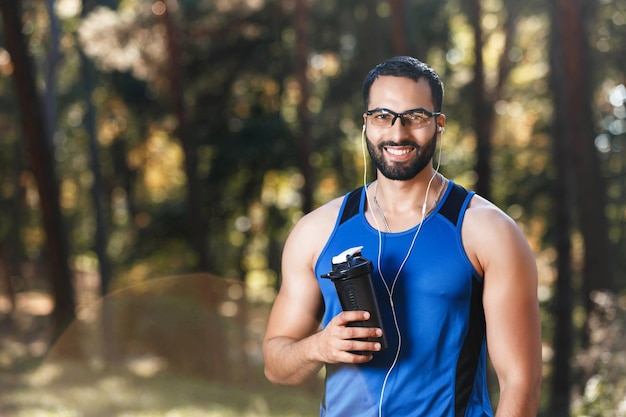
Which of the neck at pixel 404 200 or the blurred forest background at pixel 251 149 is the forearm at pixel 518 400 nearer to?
the neck at pixel 404 200

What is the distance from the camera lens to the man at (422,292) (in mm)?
Result: 2869

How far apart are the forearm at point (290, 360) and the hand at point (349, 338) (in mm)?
166

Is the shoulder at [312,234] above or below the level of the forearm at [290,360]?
above

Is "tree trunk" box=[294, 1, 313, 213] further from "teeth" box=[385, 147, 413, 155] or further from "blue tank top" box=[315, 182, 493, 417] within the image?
"blue tank top" box=[315, 182, 493, 417]

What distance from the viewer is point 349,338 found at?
2.76 metres

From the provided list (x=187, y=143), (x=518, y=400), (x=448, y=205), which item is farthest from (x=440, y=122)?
(x=187, y=143)

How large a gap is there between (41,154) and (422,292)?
15.5 meters

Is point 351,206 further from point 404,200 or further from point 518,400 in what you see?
point 518,400

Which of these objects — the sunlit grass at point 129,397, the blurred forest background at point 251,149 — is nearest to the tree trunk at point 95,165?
the blurred forest background at point 251,149

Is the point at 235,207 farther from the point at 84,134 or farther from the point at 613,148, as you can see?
the point at 84,134

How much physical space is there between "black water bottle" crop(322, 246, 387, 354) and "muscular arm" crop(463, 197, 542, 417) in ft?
1.12

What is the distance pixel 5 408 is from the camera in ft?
47.9

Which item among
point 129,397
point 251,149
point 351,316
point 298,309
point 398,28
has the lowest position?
point 129,397

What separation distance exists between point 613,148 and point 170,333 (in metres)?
12.8
